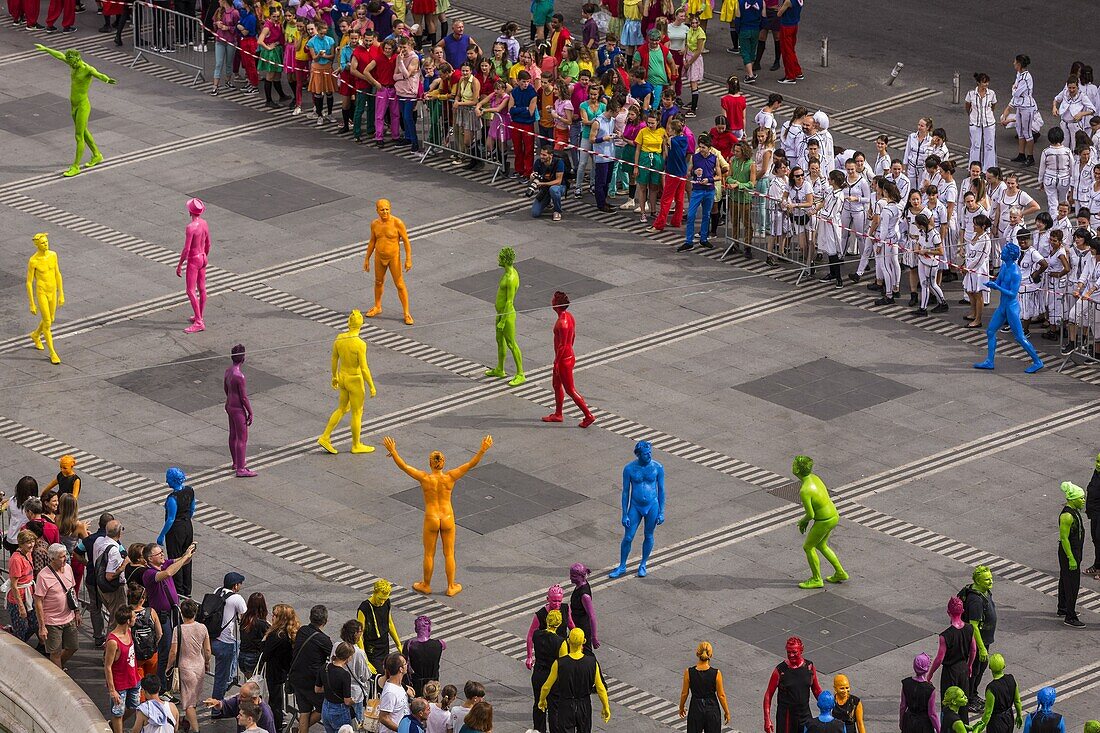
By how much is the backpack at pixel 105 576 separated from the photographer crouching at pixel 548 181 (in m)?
13.7

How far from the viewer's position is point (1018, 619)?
25.8 m

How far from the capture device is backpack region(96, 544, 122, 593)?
24.5 metres

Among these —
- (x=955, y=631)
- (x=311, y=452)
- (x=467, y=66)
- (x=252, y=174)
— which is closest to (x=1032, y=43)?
(x=467, y=66)

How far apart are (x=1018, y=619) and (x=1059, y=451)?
440cm

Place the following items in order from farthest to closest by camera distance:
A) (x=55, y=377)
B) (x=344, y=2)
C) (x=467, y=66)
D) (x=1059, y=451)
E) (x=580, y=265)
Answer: (x=344, y=2) < (x=467, y=66) < (x=580, y=265) < (x=55, y=377) < (x=1059, y=451)

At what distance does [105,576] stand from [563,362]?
293 inches

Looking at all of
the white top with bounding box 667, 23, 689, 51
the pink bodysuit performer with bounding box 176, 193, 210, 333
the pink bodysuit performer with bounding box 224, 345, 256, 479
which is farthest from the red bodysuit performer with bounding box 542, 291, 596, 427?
the white top with bounding box 667, 23, 689, 51

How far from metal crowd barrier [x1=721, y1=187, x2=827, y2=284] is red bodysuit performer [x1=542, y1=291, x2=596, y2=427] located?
5724mm

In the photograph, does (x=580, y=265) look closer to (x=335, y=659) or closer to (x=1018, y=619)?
(x=1018, y=619)

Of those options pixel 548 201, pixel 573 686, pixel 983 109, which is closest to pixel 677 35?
pixel 548 201

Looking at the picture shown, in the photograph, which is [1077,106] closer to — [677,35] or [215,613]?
[677,35]

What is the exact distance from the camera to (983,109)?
3816cm

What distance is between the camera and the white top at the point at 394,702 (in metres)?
21.8

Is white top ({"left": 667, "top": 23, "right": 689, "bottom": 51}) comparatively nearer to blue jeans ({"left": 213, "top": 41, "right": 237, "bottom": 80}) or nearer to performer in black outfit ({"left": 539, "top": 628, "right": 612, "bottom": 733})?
blue jeans ({"left": 213, "top": 41, "right": 237, "bottom": 80})
